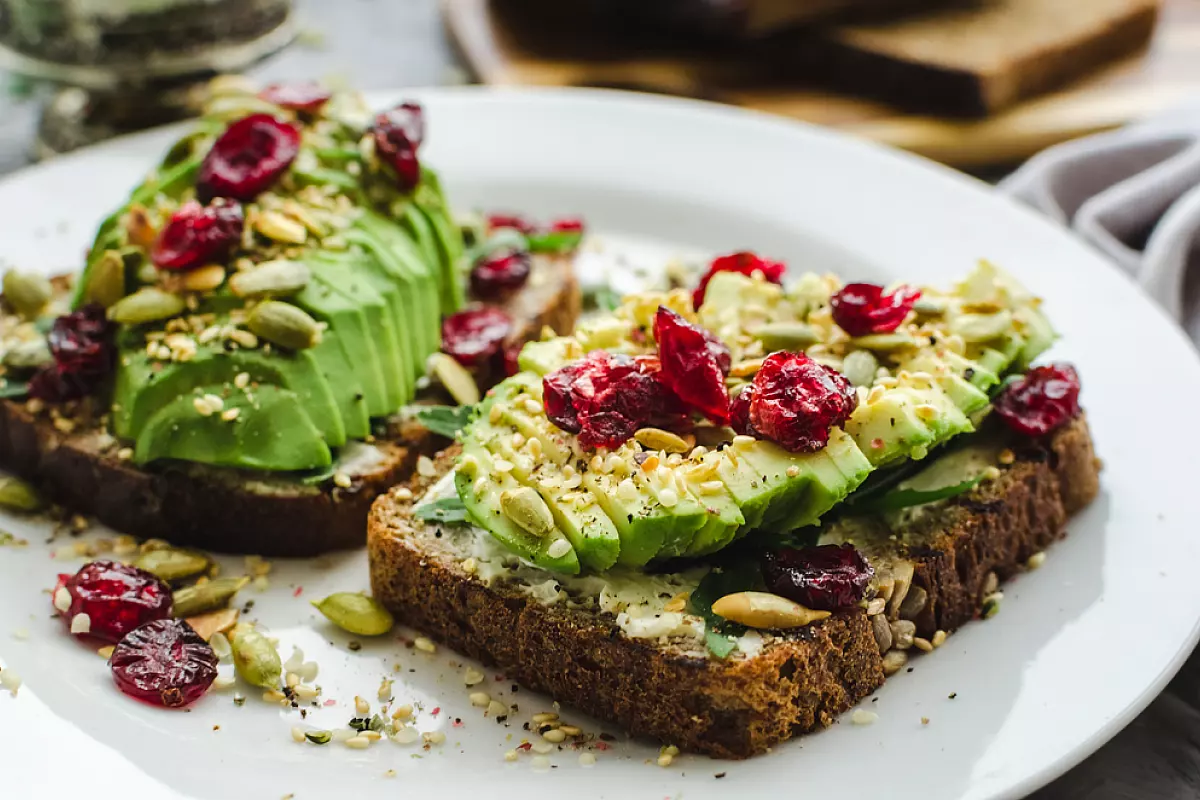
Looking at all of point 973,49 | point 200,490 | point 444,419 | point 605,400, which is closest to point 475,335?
point 444,419

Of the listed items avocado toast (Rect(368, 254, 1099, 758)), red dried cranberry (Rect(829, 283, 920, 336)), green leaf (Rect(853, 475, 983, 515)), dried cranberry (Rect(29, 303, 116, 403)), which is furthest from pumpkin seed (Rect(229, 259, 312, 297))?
green leaf (Rect(853, 475, 983, 515))

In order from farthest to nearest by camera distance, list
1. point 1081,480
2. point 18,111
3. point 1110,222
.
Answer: point 18,111 < point 1110,222 < point 1081,480

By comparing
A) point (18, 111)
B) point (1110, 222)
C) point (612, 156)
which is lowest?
point (18, 111)

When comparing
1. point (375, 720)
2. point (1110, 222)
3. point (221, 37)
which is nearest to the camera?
point (375, 720)

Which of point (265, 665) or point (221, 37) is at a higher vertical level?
point (221, 37)

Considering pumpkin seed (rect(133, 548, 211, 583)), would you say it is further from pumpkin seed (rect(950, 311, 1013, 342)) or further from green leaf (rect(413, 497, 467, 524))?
pumpkin seed (rect(950, 311, 1013, 342))

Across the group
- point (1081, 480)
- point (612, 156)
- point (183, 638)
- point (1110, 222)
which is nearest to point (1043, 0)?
point (1110, 222)

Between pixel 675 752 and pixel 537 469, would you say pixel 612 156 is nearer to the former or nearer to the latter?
pixel 537 469

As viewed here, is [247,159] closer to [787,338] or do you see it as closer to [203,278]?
[203,278]
